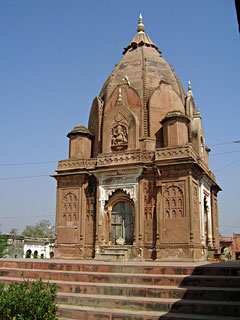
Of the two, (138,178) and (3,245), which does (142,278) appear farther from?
(3,245)

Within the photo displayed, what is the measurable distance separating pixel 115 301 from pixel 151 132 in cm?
1156

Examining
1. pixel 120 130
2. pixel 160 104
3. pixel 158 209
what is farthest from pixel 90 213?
pixel 160 104

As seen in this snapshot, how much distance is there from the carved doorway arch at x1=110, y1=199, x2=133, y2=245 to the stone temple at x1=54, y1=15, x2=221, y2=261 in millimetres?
51

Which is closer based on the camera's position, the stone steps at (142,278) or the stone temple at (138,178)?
the stone steps at (142,278)

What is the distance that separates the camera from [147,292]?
10.2 metres

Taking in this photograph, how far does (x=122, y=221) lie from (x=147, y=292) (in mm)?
8428

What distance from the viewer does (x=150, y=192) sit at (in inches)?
699

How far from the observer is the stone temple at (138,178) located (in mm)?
16938

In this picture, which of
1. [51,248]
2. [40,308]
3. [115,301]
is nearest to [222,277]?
[115,301]

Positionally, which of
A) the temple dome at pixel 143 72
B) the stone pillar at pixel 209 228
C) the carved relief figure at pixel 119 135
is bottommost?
the stone pillar at pixel 209 228

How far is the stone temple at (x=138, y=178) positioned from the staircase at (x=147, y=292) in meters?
4.88

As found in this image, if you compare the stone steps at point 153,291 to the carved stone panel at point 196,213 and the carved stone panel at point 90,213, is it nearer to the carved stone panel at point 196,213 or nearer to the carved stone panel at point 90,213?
the carved stone panel at point 196,213

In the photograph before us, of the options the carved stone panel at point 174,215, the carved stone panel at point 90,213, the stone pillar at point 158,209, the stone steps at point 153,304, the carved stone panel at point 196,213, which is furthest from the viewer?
the carved stone panel at point 90,213

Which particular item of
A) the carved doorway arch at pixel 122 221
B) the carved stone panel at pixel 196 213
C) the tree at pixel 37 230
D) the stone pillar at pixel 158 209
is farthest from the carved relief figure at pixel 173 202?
the tree at pixel 37 230
